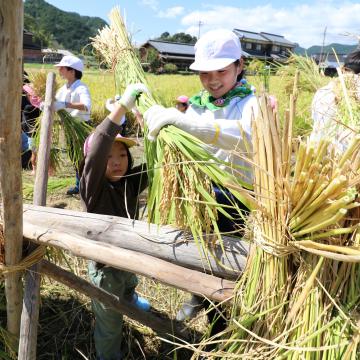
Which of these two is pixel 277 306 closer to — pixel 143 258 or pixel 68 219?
pixel 143 258

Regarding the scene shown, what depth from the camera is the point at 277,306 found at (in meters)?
0.99

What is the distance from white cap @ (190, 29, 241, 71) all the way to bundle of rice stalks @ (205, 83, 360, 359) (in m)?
0.54

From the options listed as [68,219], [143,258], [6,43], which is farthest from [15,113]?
[143,258]

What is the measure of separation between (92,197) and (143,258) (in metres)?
0.54

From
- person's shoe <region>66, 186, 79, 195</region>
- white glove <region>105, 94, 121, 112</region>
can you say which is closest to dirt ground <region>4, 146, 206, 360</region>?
white glove <region>105, 94, 121, 112</region>

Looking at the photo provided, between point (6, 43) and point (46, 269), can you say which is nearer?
point (6, 43)

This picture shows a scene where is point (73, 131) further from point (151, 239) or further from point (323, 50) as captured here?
point (151, 239)

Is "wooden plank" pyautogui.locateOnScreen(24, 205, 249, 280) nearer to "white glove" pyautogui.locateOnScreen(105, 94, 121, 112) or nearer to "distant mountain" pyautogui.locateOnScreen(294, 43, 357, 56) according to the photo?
"white glove" pyautogui.locateOnScreen(105, 94, 121, 112)

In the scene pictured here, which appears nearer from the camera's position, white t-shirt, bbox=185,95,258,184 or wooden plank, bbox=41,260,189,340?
white t-shirt, bbox=185,95,258,184

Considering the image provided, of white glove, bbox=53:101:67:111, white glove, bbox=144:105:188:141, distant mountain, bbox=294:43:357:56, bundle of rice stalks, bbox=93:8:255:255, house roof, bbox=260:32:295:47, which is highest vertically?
house roof, bbox=260:32:295:47

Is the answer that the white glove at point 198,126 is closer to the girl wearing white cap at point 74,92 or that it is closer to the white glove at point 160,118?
the white glove at point 160,118

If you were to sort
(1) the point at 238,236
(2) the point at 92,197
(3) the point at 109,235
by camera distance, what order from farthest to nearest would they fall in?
(2) the point at 92,197
(3) the point at 109,235
(1) the point at 238,236

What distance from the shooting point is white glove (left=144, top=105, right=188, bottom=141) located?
1.29 meters

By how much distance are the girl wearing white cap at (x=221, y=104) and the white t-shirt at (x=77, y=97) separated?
8.66 feet
